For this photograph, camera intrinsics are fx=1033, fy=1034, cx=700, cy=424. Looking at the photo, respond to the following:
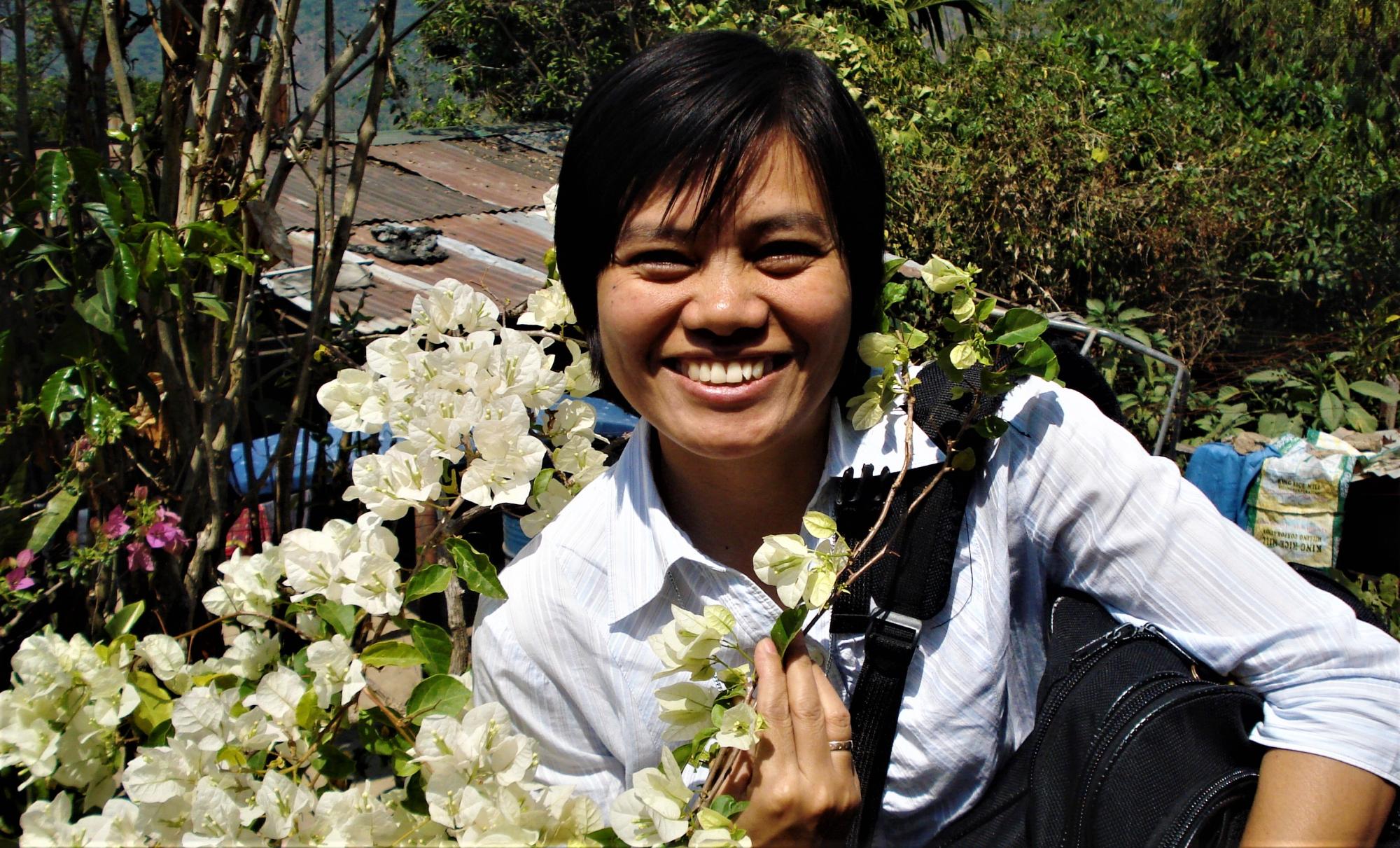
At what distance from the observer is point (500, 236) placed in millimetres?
7492

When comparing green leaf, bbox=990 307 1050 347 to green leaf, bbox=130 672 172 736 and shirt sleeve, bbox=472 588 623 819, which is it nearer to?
shirt sleeve, bbox=472 588 623 819

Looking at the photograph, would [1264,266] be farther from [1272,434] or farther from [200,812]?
[200,812]

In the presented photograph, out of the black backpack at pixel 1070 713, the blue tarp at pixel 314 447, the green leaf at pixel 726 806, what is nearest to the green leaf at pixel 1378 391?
the blue tarp at pixel 314 447

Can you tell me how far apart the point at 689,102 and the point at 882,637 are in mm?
756

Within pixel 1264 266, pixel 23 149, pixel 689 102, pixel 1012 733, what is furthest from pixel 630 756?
pixel 1264 266

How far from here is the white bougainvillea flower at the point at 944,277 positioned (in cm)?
Result: 142

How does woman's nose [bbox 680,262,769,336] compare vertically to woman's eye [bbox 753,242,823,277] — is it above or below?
below

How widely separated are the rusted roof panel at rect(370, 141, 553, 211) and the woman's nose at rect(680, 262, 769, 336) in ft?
22.9

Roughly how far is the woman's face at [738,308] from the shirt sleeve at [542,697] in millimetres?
372

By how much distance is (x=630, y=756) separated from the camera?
4.91ft

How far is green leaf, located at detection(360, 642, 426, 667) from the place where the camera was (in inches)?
52.3

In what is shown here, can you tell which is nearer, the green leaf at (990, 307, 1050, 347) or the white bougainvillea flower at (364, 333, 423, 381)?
the green leaf at (990, 307, 1050, 347)

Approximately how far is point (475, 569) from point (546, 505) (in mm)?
314

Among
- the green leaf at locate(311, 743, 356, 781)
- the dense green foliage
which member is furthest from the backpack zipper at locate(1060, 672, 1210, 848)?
the dense green foliage
